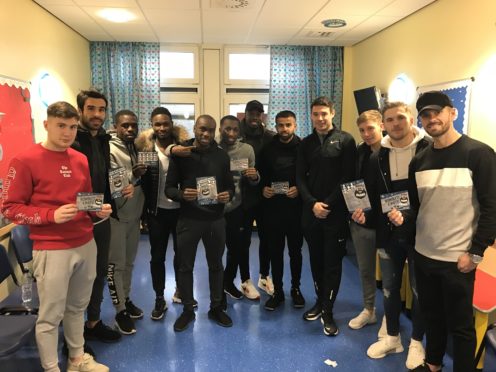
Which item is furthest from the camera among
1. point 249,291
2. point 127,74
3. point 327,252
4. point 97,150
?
point 127,74

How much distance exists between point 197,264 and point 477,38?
→ 336 centimetres

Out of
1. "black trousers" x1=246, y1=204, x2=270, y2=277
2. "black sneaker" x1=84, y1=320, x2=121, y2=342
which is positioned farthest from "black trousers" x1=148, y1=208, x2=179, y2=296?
"black trousers" x1=246, y1=204, x2=270, y2=277

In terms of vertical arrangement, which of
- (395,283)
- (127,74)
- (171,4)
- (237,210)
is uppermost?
(171,4)

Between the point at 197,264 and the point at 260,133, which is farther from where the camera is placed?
the point at 197,264

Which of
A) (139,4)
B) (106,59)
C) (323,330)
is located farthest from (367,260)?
(106,59)

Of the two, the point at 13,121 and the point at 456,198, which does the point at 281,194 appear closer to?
the point at 456,198

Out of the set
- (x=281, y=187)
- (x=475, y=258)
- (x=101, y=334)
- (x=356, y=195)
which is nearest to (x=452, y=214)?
(x=475, y=258)

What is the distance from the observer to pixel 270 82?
544cm

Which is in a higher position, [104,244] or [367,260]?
[104,244]

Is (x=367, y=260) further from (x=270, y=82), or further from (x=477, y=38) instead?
(x=270, y=82)

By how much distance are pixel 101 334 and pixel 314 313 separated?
5.09 feet

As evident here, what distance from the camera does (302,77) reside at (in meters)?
5.44

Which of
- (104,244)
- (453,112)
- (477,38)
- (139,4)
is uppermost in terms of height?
(139,4)

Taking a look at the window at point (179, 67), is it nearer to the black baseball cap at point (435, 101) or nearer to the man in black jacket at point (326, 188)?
the man in black jacket at point (326, 188)
